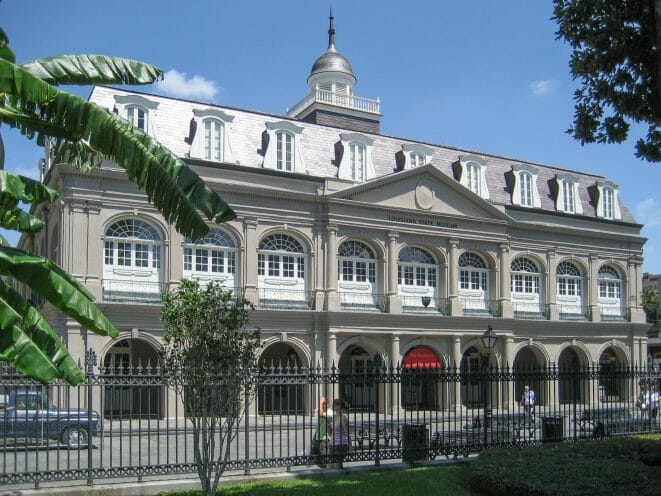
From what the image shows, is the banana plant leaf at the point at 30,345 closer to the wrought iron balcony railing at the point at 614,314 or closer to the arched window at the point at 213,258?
the arched window at the point at 213,258

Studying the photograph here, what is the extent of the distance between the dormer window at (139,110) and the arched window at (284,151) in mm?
5847

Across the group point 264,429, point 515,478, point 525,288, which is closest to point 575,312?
point 525,288

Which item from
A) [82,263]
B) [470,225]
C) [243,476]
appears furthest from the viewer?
[470,225]

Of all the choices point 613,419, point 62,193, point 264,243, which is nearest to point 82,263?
point 62,193

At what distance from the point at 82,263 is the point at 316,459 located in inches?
696

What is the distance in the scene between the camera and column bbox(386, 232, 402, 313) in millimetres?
36156

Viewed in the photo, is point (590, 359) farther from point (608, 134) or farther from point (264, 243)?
point (608, 134)

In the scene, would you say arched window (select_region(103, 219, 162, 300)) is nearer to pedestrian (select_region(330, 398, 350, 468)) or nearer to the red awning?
the red awning

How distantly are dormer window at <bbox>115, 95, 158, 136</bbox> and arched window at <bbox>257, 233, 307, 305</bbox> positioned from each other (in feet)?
22.8

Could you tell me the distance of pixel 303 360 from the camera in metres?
34.8

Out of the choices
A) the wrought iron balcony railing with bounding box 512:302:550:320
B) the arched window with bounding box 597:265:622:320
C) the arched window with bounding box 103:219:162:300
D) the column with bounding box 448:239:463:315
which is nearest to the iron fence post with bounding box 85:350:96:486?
the arched window with bounding box 103:219:162:300

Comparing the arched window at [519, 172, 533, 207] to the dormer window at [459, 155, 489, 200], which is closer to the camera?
the dormer window at [459, 155, 489, 200]

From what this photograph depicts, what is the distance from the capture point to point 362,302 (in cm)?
3600

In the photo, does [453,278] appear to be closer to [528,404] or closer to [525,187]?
[525,187]
